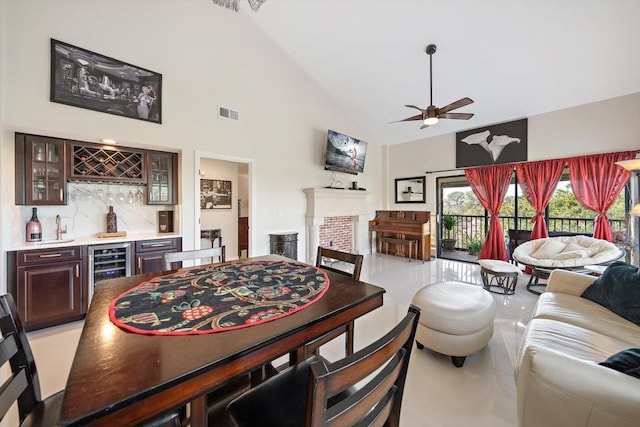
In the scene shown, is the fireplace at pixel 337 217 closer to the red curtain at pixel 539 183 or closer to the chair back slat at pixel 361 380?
the red curtain at pixel 539 183

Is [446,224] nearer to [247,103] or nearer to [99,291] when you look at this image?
[247,103]

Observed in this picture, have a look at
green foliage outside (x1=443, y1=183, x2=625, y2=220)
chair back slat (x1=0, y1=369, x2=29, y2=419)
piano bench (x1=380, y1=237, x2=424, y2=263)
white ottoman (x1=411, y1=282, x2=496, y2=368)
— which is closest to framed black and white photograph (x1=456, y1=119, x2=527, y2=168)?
green foliage outside (x1=443, y1=183, x2=625, y2=220)

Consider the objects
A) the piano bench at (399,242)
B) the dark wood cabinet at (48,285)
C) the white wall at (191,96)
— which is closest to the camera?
the dark wood cabinet at (48,285)

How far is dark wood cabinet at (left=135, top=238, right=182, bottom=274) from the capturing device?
3203 millimetres

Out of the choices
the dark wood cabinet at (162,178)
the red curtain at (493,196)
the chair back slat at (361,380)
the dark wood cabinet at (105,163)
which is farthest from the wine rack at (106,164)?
the red curtain at (493,196)

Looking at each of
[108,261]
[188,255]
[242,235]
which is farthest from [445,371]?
[242,235]

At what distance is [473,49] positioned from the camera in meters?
3.63

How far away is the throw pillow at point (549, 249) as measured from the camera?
12.5ft

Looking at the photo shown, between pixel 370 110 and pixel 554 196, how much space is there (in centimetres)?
383

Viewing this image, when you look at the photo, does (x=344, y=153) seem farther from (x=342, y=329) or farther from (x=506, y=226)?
(x=342, y=329)

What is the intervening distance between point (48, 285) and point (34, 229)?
681 mm

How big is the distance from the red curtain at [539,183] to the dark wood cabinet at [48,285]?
6.78 m

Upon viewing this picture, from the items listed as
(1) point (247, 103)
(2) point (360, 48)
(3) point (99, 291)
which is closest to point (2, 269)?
(3) point (99, 291)

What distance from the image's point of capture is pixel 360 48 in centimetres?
416
